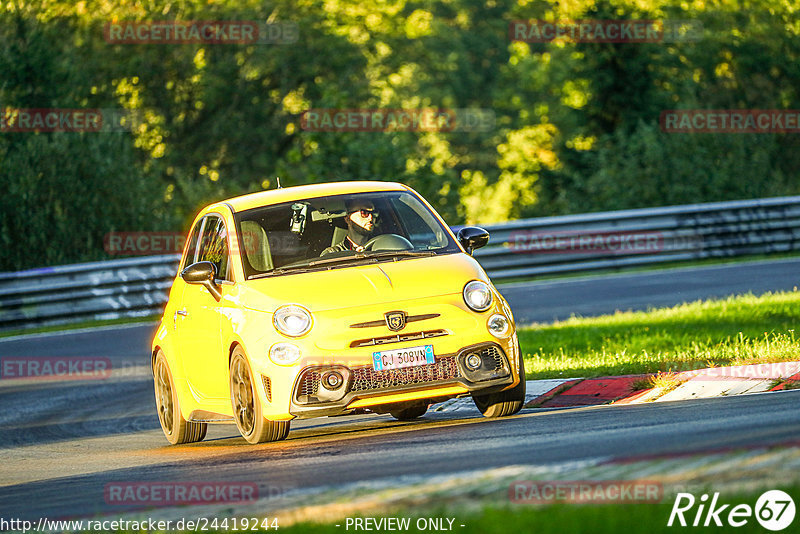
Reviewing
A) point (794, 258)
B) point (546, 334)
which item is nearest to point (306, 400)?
point (546, 334)

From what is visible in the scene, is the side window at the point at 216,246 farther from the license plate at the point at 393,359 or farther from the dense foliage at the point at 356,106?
the dense foliage at the point at 356,106

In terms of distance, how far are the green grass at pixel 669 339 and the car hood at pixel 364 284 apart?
8.25 ft

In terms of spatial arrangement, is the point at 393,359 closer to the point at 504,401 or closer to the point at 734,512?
the point at 504,401

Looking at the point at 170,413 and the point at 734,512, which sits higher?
the point at 734,512

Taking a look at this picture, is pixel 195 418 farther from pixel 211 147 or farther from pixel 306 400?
pixel 211 147

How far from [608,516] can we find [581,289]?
15.9 metres

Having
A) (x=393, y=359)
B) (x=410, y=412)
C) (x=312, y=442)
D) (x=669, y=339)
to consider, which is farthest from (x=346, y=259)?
(x=669, y=339)

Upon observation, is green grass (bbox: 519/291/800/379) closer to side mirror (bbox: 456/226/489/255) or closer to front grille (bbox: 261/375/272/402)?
side mirror (bbox: 456/226/489/255)

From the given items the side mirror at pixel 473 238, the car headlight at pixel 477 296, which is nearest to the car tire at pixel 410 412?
the side mirror at pixel 473 238

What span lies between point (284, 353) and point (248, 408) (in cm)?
72

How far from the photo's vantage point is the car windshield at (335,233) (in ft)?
34.5

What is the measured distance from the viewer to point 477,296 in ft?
32.7

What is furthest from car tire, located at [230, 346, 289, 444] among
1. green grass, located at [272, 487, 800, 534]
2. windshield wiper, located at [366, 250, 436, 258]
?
green grass, located at [272, 487, 800, 534]

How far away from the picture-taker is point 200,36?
43.2 meters
